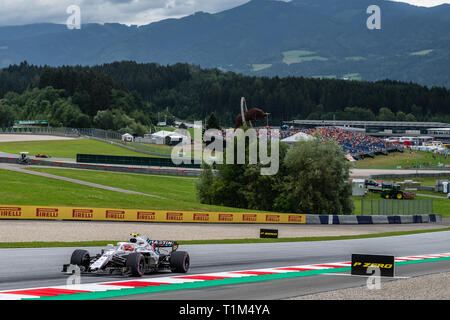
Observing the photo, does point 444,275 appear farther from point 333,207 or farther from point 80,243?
point 333,207

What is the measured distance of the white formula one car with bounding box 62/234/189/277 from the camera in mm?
19250

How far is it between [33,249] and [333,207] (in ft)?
136

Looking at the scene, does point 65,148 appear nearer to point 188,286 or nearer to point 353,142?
point 353,142

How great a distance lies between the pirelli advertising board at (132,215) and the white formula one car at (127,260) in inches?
835

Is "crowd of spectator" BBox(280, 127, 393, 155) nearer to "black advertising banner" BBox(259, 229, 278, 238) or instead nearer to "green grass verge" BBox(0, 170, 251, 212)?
"green grass verge" BBox(0, 170, 251, 212)

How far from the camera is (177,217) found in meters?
46.2

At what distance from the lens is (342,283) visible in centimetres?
1962

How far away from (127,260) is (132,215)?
24753 millimetres

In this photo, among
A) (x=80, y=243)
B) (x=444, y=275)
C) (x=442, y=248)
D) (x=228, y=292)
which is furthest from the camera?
(x=442, y=248)

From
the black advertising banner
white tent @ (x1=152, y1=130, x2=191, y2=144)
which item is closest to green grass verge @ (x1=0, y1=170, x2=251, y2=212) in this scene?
the black advertising banner

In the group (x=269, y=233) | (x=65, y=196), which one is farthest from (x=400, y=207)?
(x=65, y=196)

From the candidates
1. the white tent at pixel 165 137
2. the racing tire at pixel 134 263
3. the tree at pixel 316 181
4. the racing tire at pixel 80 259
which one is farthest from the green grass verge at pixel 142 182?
the white tent at pixel 165 137

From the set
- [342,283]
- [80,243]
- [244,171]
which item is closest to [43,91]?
[244,171]
